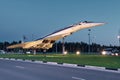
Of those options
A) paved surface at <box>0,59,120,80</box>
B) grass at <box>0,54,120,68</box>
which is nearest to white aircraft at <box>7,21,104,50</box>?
grass at <box>0,54,120,68</box>

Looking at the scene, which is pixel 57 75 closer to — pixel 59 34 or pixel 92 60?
pixel 92 60

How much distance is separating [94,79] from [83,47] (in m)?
148

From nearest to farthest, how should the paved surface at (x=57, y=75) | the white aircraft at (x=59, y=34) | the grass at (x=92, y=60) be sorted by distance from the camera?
1. the paved surface at (x=57, y=75)
2. the grass at (x=92, y=60)
3. the white aircraft at (x=59, y=34)

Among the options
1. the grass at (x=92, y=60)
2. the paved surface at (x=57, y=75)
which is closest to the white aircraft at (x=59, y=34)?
the grass at (x=92, y=60)

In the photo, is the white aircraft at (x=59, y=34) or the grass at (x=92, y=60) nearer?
the grass at (x=92, y=60)

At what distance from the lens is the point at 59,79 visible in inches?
657

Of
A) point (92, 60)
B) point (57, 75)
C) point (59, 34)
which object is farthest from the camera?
point (59, 34)

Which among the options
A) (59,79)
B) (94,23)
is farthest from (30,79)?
(94,23)

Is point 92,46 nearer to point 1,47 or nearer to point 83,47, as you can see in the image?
point 83,47

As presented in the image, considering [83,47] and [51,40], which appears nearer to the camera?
[51,40]

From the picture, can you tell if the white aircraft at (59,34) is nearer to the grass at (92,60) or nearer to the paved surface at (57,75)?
the grass at (92,60)

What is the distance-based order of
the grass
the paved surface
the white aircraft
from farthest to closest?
1. the white aircraft
2. the grass
3. the paved surface

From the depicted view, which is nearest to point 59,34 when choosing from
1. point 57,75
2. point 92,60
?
point 92,60

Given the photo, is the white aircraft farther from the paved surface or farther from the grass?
the paved surface
